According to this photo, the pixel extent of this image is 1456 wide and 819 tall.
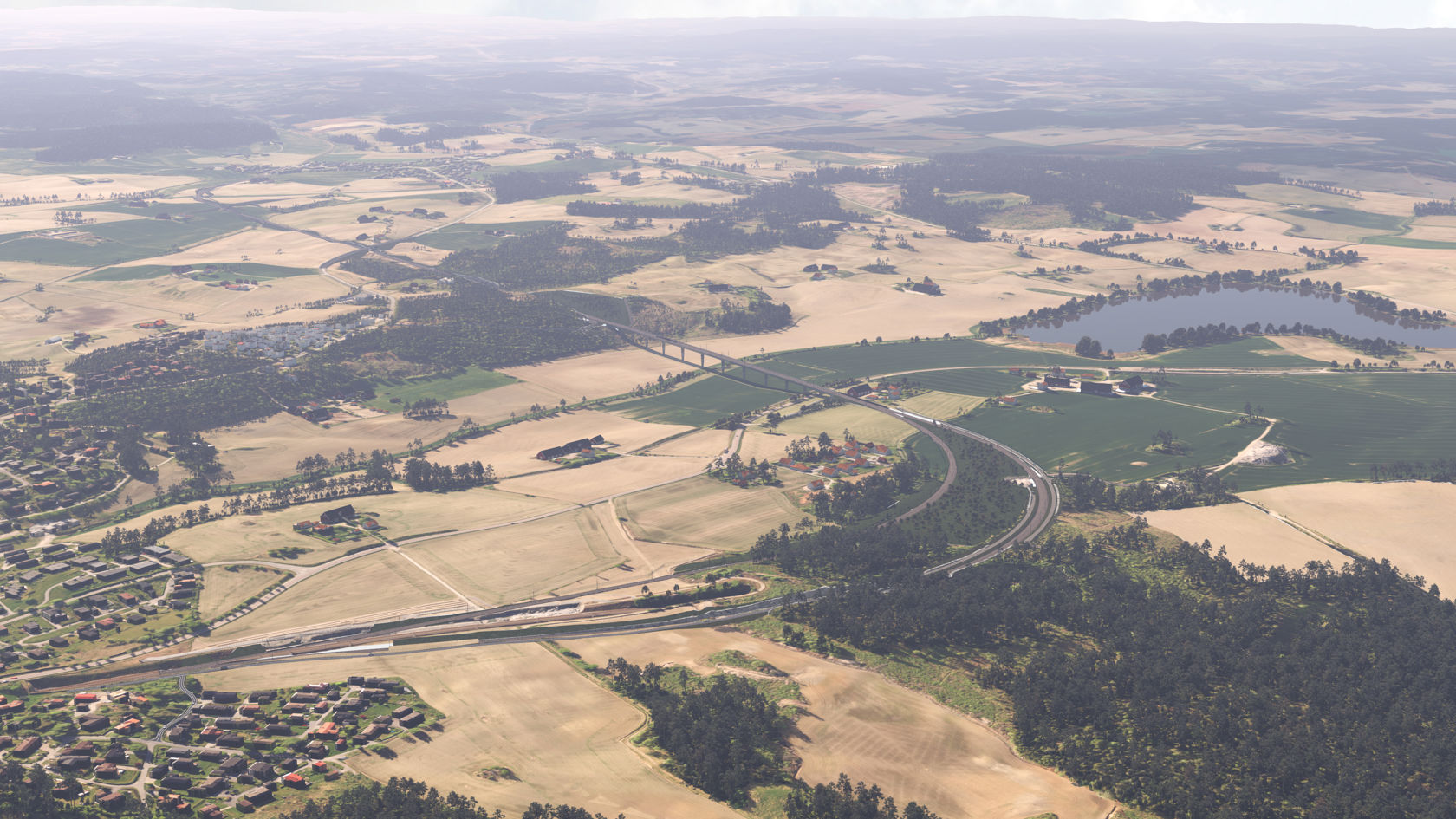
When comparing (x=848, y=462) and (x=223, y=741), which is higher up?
(x=848, y=462)

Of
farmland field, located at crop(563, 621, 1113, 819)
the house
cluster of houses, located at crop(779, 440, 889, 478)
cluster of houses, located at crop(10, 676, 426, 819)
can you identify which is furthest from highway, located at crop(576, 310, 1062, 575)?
the house

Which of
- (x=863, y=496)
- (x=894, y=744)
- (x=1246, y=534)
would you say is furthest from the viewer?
(x=863, y=496)

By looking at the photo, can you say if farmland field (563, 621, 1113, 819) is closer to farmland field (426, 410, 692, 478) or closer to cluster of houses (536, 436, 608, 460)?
cluster of houses (536, 436, 608, 460)

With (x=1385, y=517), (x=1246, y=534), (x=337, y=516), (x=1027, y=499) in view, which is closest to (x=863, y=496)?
(x=1027, y=499)

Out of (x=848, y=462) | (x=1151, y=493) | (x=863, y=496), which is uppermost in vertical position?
(x=1151, y=493)

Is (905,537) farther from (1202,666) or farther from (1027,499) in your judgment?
(1202,666)

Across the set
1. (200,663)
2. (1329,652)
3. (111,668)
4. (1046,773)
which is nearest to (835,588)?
(1046,773)

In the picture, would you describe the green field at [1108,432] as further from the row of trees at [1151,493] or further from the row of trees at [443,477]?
the row of trees at [443,477]
